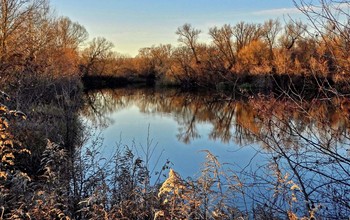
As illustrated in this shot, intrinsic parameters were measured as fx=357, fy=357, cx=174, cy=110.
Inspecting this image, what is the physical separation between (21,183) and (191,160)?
653cm

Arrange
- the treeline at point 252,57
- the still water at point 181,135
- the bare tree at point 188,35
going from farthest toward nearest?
the bare tree at point 188,35 → the still water at point 181,135 → the treeline at point 252,57

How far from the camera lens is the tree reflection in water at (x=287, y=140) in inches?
135

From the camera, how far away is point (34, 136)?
27.5 ft

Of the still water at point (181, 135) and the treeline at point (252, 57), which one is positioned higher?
the treeline at point (252, 57)

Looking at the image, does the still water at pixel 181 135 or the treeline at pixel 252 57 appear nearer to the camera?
the treeline at pixel 252 57

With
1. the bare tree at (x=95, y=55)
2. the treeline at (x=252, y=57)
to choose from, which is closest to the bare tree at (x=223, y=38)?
the treeline at (x=252, y=57)

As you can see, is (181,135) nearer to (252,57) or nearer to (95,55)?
(252,57)

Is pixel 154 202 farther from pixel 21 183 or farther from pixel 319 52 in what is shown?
pixel 319 52

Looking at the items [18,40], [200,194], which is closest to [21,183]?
[200,194]

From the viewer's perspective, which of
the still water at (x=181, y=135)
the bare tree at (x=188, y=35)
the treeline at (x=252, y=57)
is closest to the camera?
the treeline at (x=252, y=57)

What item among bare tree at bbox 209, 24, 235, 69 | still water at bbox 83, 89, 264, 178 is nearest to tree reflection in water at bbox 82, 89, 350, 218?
still water at bbox 83, 89, 264, 178

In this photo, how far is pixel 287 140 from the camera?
4.28m

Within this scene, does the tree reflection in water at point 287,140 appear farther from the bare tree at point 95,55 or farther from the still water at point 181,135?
the bare tree at point 95,55

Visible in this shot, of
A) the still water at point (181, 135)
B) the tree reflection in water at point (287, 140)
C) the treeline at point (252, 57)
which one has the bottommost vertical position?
the still water at point (181, 135)
